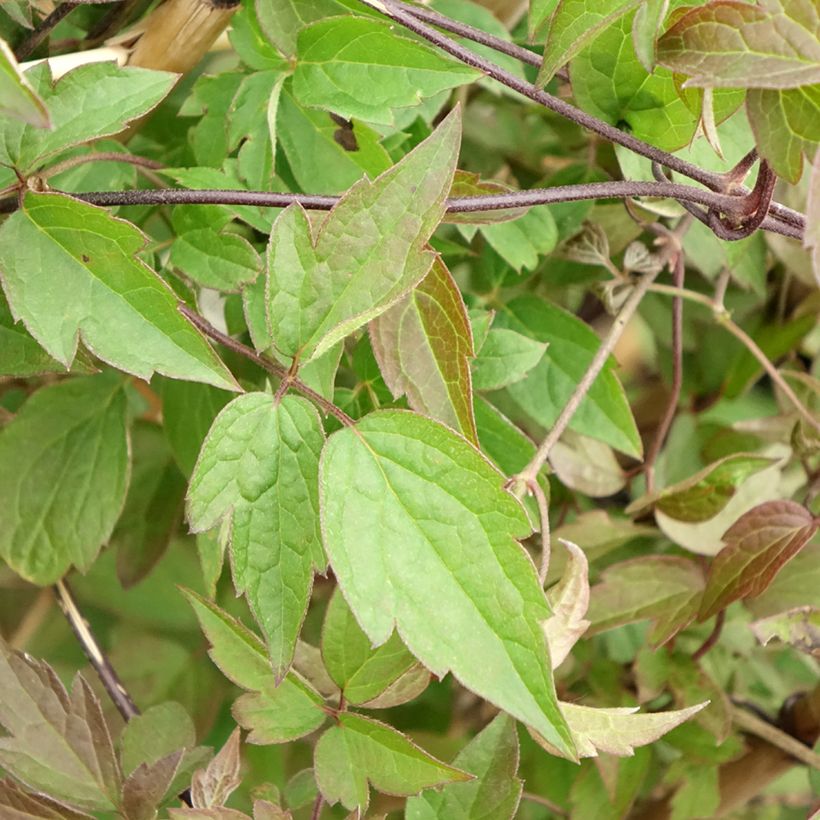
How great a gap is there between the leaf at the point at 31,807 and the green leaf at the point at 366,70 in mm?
429

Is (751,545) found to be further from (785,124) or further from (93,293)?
(93,293)

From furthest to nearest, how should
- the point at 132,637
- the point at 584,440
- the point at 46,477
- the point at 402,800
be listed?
the point at 132,637 → the point at 402,800 → the point at 584,440 → the point at 46,477

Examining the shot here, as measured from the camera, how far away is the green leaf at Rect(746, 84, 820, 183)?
44cm

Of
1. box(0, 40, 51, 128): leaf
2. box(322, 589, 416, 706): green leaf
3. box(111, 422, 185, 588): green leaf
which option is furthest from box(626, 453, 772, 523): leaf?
box(0, 40, 51, 128): leaf

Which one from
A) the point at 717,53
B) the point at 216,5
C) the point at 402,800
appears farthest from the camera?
the point at 402,800

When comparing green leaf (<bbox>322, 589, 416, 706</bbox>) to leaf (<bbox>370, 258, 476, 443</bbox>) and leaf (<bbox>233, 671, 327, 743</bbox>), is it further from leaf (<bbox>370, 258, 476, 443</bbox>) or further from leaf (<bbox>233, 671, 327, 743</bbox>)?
leaf (<bbox>370, 258, 476, 443</bbox>)

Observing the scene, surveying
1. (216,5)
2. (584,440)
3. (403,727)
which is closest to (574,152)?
(584,440)

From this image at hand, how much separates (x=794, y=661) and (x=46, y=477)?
2.98 feet

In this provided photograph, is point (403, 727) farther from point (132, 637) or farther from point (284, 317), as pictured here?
point (284, 317)

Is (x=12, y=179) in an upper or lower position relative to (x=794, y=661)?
upper

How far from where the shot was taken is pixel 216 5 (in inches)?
24.5

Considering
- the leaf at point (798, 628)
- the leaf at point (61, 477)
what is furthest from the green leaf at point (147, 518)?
the leaf at point (798, 628)

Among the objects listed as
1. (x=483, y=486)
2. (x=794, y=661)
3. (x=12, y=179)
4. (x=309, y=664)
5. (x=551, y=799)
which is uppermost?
(x=12, y=179)

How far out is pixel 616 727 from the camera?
0.52 m
